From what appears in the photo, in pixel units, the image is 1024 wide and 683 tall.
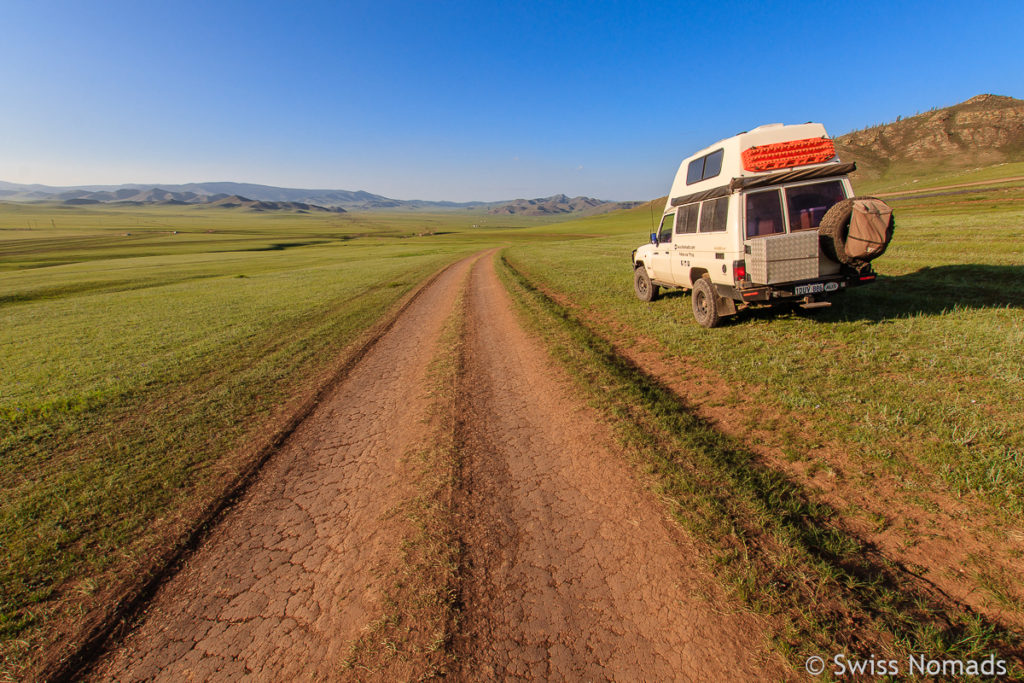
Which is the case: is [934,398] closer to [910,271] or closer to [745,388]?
[745,388]

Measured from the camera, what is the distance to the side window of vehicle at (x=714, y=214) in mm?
8297

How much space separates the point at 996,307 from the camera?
26.0ft

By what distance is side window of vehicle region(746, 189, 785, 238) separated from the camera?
25.5ft

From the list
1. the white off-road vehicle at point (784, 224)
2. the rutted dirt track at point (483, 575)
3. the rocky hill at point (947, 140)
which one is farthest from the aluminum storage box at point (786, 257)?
the rocky hill at point (947, 140)

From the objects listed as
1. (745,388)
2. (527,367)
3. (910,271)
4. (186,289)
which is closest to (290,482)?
(527,367)

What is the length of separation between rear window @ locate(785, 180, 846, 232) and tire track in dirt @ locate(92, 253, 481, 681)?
770 cm

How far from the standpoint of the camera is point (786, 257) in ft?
24.1

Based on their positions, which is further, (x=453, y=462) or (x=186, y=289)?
(x=186, y=289)

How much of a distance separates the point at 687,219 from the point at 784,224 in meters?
2.51

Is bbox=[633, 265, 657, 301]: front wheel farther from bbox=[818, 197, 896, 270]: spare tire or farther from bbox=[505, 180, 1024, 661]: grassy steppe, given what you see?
bbox=[818, 197, 896, 270]: spare tire

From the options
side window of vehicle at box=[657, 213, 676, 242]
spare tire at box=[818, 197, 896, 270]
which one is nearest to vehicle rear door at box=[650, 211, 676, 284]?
side window of vehicle at box=[657, 213, 676, 242]

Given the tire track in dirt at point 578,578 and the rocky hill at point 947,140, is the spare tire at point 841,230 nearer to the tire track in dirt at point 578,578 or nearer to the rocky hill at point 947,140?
the tire track in dirt at point 578,578

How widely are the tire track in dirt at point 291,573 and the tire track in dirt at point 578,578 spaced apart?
80 cm

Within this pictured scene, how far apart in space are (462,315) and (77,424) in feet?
28.2
